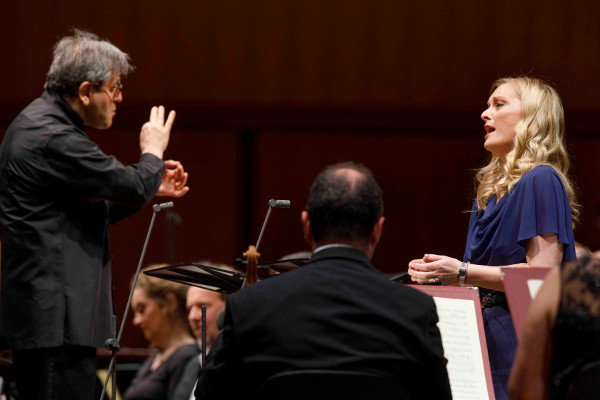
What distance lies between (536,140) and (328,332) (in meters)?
1.44

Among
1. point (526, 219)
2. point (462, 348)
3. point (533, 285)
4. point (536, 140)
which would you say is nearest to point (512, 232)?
point (526, 219)

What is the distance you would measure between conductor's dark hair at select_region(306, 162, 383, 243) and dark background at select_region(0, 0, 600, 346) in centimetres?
333

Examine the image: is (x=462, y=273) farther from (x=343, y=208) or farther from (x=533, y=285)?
(x=343, y=208)

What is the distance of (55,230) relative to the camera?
2576mm

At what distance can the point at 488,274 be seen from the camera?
2670mm

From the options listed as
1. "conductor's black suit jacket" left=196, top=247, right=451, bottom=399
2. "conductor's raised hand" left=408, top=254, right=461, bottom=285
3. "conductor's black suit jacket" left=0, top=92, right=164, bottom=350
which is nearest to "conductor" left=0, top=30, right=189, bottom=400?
"conductor's black suit jacket" left=0, top=92, right=164, bottom=350

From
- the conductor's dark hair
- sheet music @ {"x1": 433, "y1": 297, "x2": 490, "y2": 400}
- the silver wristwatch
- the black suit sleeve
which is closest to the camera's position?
the conductor's dark hair

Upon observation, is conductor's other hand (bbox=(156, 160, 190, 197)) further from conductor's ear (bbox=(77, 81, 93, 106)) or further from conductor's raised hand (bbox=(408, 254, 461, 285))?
conductor's raised hand (bbox=(408, 254, 461, 285))

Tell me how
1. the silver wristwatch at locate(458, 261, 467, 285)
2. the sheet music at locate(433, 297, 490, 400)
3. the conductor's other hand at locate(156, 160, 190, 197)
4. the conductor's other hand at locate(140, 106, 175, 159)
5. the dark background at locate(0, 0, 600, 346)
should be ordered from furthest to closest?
the dark background at locate(0, 0, 600, 346) → the conductor's other hand at locate(156, 160, 190, 197) → the conductor's other hand at locate(140, 106, 175, 159) → the silver wristwatch at locate(458, 261, 467, 285) → the sheet music at locate(433, 297, 490, 400)

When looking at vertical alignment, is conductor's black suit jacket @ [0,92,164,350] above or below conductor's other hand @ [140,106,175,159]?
below

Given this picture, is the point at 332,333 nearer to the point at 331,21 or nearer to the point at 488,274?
the point at 488,274

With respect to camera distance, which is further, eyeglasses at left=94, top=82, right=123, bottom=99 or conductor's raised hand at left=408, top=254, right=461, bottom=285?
eyeglasses at left=94, top=82, right=123, bottom=99

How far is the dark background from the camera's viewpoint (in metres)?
5.24

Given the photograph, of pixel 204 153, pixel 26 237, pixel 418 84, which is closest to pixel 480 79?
pixel 418 84
